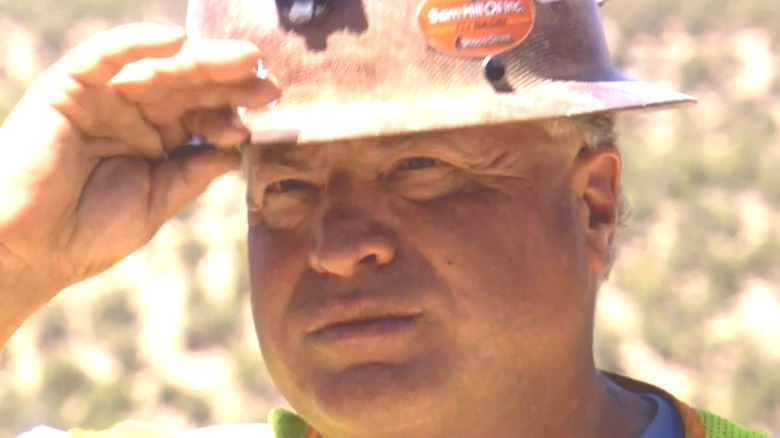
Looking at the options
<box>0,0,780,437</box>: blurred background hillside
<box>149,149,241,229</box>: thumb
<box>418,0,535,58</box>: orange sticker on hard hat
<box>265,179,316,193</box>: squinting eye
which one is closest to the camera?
<box>418,0,535,58</box>: orange sticker on hard hat

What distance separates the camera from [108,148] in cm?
362

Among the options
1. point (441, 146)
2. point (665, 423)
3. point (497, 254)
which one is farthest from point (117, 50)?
point (665, 423)

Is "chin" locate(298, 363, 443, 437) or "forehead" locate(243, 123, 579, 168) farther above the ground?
"forehead" locate(243, 123, 579, 168)

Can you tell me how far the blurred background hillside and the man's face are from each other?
27.6 ft

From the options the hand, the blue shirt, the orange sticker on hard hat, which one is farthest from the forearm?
the blue shirt

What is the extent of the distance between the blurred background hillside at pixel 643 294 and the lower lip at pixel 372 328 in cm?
866

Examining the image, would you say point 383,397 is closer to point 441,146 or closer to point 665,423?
point 441,146

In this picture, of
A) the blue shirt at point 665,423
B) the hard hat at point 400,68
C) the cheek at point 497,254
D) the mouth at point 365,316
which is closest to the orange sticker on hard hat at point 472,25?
the hard hat at point 400,68

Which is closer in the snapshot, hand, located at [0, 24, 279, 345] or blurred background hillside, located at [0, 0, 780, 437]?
hand, located at [0, 24, 279, 345]

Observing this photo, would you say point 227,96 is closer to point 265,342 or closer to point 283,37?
point 283,37

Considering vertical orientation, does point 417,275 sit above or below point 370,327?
above

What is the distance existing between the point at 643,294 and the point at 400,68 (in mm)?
10080

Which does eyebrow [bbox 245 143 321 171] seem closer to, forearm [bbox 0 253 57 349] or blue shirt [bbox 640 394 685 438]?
forearm [bbox 0 253 57 349]

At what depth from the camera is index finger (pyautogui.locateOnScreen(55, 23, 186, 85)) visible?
3324 millimetres
